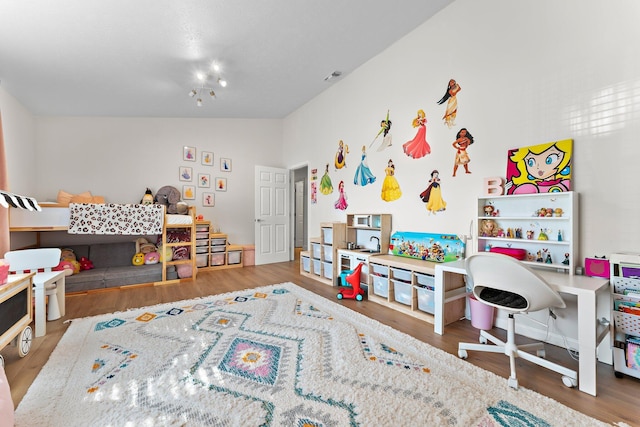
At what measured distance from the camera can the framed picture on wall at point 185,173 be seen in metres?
5.12

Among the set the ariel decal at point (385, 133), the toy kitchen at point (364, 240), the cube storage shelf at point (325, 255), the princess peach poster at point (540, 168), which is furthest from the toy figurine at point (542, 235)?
the cube storage shelf at point (325, 255)

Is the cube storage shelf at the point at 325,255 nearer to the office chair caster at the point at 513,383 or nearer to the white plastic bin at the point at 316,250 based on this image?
the white plastic bin at the point at 316,250

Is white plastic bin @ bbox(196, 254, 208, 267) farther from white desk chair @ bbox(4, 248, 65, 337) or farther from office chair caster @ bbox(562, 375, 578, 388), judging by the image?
office chair caster @ bbox(562, 375, 578, 388)

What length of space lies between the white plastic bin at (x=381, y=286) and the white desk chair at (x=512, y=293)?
1.17m

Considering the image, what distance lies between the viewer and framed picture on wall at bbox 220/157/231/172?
5508mm

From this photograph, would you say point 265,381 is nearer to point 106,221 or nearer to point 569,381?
point 569,381

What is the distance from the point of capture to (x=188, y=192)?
517 centimetres

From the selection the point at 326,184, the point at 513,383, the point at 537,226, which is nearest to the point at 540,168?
the point at 537,226

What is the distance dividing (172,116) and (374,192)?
384cm

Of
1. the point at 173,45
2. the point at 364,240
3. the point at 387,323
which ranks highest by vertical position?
the point at 173,45

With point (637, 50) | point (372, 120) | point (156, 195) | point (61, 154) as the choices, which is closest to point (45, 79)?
point (61, 154)

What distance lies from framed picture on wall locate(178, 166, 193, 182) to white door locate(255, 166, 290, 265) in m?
1.21

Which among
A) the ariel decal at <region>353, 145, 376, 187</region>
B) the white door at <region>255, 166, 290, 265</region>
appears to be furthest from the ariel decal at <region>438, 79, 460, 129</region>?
the white door at <region>255, 166, 290, 265</region>

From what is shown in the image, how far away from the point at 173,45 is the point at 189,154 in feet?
8.65
